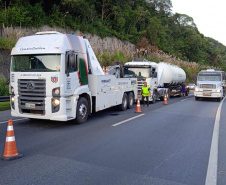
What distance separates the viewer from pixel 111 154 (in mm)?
5977

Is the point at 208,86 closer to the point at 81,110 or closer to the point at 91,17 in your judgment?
the point at 81,110

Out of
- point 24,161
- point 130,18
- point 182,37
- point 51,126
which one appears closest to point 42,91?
point 51,126

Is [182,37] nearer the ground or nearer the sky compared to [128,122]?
nearer the sky

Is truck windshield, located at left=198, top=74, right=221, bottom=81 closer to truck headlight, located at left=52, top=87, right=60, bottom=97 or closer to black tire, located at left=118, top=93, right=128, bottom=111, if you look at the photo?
black tire, located at left=118, top=93, right=128, bottom=111

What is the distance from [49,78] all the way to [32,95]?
88 centimetres

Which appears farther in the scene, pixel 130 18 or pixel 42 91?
pixel 130 18

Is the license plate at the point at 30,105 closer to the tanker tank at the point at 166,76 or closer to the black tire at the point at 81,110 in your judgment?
the black tire at the point at 81,110

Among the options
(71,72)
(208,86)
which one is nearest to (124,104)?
(71,72)

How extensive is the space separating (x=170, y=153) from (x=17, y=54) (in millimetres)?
6272

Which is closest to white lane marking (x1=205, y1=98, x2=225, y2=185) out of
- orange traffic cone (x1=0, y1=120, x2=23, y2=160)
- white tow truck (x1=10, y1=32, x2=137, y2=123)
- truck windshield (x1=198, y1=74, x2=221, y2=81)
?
orange traffic cone (x1=0, y1=120, x2=23, y2=160)

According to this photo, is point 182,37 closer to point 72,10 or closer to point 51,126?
point 72,10

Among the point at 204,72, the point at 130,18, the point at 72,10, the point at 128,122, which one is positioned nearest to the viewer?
the point at 128,122

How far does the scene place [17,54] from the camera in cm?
894

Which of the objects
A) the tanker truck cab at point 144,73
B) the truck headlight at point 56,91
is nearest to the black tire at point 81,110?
the truck headlight at point 56,91
